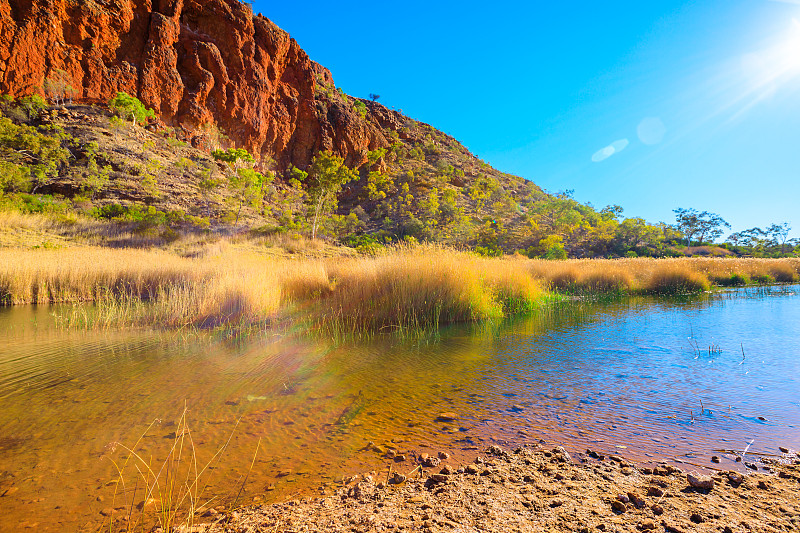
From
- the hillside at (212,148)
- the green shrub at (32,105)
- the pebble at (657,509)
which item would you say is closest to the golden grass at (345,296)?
the pebble at (657,509)

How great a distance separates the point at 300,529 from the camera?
1540 millimetres

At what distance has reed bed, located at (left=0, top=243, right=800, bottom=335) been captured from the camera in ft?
23.3

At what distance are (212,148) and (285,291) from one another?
44552 mm

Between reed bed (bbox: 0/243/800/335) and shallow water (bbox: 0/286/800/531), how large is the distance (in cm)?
133

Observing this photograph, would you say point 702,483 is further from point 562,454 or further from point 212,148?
point 212,148

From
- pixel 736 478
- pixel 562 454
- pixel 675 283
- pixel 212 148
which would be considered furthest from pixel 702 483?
pixel 212 148

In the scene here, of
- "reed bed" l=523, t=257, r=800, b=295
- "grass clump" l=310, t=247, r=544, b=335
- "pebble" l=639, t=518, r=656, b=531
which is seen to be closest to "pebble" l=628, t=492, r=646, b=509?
"pebble" l=639, t=518, r=656, b=531

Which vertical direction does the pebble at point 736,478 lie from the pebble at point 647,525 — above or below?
below

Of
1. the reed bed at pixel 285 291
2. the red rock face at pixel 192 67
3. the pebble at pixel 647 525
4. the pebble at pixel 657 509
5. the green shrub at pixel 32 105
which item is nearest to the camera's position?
the pebble at pixel 647 525

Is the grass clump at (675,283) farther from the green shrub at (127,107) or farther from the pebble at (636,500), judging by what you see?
the green shrub at (127,107)

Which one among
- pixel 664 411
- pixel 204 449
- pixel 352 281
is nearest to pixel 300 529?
pixel 204 449

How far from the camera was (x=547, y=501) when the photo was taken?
1706 mm

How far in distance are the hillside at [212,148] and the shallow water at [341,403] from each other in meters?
15.8

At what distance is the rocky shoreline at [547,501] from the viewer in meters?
1.52
